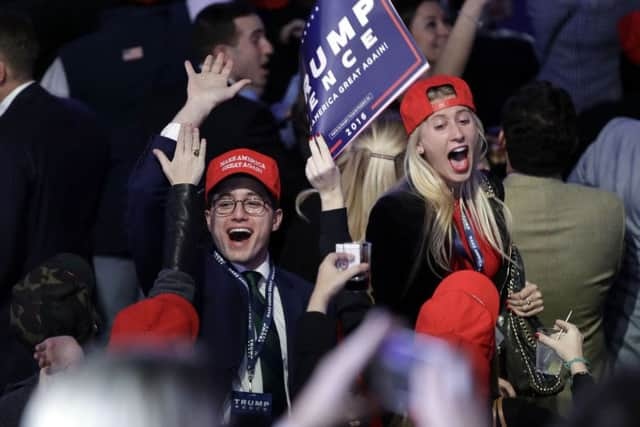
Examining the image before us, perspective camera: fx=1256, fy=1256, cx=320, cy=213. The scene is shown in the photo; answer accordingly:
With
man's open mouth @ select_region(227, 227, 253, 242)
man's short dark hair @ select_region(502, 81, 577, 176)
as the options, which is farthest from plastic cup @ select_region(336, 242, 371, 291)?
man's short dark hair @ select_region(502, 81, 577, 176)

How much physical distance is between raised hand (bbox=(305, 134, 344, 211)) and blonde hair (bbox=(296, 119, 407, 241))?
2.04 ft

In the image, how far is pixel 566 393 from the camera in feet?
15.5

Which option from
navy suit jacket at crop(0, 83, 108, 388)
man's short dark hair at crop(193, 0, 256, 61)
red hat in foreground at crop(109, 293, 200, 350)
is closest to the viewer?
red hat in foreground at crop(109, 293, 200, 350)

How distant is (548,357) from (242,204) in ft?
4.09

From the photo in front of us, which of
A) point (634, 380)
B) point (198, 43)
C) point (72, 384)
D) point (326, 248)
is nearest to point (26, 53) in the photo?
point (198, 43)

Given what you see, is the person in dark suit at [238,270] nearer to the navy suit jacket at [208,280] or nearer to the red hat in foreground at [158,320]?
the navy suit jacket at [208,280]

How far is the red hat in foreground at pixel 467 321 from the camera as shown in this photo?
3615 mm

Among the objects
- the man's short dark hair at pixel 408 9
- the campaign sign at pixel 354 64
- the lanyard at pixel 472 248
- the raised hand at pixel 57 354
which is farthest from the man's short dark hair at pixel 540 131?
the raised hand at pixel 57 354

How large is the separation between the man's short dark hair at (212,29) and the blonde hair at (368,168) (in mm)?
1179

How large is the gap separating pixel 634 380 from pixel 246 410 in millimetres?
2368

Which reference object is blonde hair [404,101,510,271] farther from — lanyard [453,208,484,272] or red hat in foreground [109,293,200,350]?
red hat in foreground [109,293,200,350]

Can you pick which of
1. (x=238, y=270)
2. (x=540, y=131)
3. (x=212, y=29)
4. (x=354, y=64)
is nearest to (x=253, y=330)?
(x=238, y=270)

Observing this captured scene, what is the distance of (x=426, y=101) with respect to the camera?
482 centimetres

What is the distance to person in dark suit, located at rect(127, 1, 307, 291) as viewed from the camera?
4445 millimetres
